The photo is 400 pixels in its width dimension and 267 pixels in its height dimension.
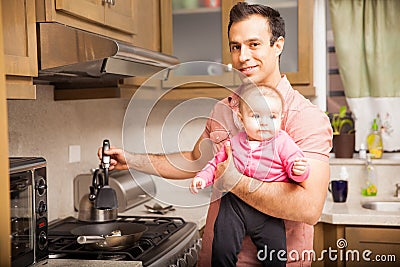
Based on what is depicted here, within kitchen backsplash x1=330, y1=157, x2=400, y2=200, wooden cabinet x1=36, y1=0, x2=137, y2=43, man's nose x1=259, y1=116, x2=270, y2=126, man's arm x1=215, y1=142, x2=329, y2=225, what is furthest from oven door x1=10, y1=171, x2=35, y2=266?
kitchen backsplash x1=330, y1=157, x2=400, y2=200

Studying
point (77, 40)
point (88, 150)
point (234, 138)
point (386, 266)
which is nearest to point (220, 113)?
point (234, 138)

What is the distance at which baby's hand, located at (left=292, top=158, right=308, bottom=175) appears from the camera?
1192 millimetres

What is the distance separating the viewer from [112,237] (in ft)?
5.63

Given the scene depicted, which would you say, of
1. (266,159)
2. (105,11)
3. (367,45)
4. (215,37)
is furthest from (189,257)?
(367,45)

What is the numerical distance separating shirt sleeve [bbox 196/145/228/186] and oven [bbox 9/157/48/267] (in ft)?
1.59

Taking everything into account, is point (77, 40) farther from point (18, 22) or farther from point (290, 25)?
point (290, 25)

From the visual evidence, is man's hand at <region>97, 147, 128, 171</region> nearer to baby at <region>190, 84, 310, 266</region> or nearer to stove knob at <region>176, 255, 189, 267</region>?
baby at <region>190, 84, 310, 266</region>

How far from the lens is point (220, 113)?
4.61 ft

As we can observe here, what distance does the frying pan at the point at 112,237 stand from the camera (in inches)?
67.6

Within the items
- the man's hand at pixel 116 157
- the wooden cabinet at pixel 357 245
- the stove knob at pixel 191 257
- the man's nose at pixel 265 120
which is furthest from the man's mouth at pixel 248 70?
the wooden cabinet at pixel 357 245

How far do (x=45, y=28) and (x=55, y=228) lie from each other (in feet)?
2.81

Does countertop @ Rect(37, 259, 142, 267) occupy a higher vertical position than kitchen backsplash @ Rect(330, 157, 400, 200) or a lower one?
lower

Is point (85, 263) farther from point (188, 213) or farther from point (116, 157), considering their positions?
point (188, 213)

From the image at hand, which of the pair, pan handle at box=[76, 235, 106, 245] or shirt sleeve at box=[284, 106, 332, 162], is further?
pan handle at box=[76, 235, 106, 245]
